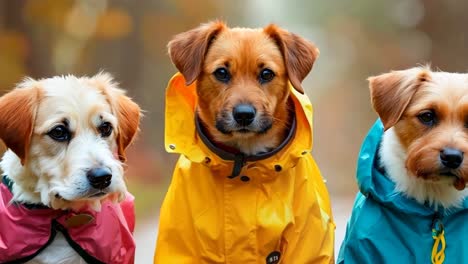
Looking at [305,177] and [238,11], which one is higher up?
[238,11]

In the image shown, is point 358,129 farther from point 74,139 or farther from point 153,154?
point 74,139

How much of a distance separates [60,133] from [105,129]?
0.27 metres

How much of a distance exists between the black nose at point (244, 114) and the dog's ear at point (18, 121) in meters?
1.11

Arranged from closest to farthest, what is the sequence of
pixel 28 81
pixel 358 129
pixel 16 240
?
pixel 16 240 < pixel 28 81 < pixel 358 129

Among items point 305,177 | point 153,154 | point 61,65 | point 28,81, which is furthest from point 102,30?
point 305,177

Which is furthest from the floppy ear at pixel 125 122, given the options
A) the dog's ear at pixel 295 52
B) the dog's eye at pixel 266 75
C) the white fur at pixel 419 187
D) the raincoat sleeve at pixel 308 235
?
the white fur at pixel 419 187

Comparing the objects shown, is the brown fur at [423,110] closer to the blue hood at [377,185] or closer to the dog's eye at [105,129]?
the blue hood at [377,185]

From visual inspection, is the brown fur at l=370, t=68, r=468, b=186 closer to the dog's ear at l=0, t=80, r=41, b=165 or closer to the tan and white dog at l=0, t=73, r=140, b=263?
the tan and white dog at l=0, t=73, r=140, b=263

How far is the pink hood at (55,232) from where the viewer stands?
147 inches

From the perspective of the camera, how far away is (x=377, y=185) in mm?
3959

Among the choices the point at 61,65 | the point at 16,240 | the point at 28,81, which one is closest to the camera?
the point at 16,240

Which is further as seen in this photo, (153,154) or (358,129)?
(358,129)

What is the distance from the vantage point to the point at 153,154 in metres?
6.47

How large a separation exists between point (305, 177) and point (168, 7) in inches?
111
